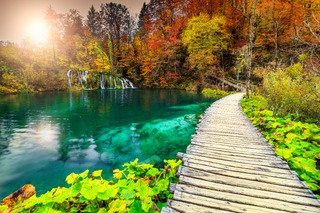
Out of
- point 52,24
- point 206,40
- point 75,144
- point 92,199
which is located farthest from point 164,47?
point 92,199

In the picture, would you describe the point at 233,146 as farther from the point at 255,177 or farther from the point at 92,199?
the point at 92,199

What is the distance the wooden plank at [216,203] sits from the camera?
1.62 meters

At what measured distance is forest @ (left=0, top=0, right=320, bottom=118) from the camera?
1655 centimetres

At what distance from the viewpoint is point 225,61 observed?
22.5 m

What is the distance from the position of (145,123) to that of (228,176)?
587 cm

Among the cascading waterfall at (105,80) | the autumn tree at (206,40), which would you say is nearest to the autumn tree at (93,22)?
the cascading waterfall at (105,80)

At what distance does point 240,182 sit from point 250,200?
341mm

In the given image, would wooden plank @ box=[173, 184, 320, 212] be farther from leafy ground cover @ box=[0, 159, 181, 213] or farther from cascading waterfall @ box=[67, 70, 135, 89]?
cascading waterfall @ box=[67, 70, 135, 89]

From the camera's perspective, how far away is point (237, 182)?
2068 millimetres

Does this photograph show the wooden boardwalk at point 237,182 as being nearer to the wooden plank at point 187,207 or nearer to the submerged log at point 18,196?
the wooden plank at point 187,207

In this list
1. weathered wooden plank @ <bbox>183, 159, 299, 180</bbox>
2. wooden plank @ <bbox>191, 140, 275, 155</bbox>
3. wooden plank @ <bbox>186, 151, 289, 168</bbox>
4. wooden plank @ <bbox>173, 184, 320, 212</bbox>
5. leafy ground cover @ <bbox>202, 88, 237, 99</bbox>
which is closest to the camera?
wooden plank @ <bbox>173, 184, 320, 212</bbox>

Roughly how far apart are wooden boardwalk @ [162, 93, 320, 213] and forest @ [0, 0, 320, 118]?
35.9ft

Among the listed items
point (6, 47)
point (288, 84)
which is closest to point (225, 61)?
point (288, 84)

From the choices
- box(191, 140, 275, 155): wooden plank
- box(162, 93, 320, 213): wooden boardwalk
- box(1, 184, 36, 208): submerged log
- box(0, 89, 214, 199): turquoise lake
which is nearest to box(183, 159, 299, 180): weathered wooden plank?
box(162, 93, 320, 213): wooden boardwalk
